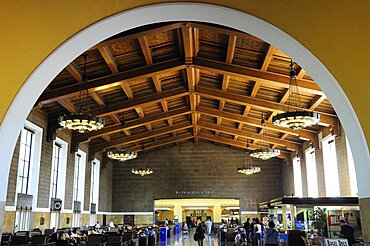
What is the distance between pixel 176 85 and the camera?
15.1 meters

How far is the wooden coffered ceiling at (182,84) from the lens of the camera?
10336 millimetres

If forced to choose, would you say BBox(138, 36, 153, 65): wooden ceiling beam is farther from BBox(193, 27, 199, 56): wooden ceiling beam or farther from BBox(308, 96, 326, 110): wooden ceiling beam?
BBox(308, 96, 326, 110): wooden ceiling beam

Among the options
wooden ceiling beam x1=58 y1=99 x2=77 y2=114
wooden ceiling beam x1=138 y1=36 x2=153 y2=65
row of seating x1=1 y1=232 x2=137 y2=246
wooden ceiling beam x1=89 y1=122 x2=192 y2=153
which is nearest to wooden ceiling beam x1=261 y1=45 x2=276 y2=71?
wooden ceiling beam x1=138 y1=36 x2=153 y2=65

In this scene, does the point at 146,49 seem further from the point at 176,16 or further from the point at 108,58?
the point at 176,16

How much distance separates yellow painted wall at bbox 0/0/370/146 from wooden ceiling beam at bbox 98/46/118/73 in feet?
19.3

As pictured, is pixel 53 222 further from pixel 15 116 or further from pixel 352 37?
pixel 352 37

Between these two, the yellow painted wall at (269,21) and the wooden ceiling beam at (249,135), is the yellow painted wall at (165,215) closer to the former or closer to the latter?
the wooden ceiling beam at (249,135)

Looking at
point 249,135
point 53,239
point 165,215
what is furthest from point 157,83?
point 165,215

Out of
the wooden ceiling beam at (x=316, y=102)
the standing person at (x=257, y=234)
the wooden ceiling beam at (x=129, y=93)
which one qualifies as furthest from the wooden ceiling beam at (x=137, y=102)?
the standing person at (x=257, y=234)

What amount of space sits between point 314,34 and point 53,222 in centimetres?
1528

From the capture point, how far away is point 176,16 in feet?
13.2

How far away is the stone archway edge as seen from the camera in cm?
357

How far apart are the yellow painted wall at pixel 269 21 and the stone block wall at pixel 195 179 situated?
70.9 ft

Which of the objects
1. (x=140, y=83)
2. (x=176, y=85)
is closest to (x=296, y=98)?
(x=176, y=85)
